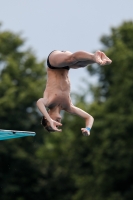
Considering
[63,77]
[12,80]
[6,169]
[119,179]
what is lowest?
[63,77]

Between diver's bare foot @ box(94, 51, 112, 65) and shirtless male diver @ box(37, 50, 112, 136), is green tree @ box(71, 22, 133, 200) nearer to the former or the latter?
shirtless male diver @ box(37, 50, 112, 136)

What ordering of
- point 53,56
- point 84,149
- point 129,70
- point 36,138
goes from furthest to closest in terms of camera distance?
point 36,138 < point 84,149 < point 129,70 < point 53,56

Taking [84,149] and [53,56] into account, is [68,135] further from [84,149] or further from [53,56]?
[53,56]

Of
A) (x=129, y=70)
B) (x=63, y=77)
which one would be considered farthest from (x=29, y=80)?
(x=63, y=77)

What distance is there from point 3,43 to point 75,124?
704 cm

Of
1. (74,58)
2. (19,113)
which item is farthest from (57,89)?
(19,113)

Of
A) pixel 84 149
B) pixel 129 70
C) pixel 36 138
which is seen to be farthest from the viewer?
pixel 36 138

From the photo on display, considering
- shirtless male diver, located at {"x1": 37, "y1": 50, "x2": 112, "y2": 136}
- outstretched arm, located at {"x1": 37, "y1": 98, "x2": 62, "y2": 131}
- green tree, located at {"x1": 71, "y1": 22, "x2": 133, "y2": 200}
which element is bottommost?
outstretched arm, located at {"x1": 37, "y1": 98, "x2": 62, "y2": 131}

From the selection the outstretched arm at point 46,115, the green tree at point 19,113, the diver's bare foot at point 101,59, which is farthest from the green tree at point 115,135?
the diver's bare foot at point 101,59

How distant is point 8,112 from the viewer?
64.0 meters

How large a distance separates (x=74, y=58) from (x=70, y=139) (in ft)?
142

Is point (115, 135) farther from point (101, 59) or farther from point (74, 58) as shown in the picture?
point (101, 59)

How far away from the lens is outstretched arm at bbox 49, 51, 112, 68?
71.8 feet

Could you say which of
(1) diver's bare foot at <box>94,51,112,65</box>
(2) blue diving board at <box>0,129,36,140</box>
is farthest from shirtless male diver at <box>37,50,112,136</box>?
(1) diver's bare foot at <box>94,51,112,65</box>
